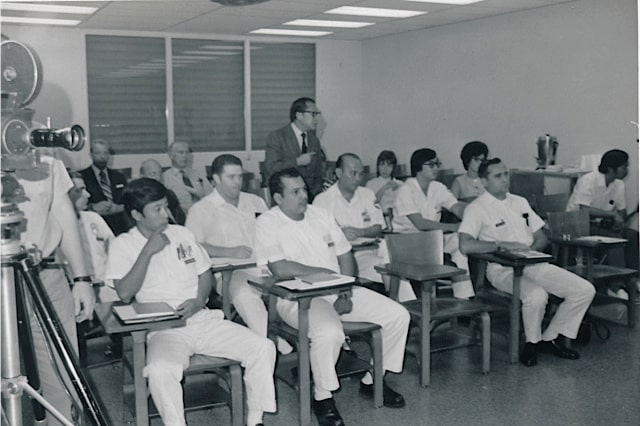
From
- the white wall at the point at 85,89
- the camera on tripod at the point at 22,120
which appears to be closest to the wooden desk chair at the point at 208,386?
the camera on tripod at the point at 22,120

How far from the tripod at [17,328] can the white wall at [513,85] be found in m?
5.44

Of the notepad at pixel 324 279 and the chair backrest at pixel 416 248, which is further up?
the chair backrest at pixel 416 248

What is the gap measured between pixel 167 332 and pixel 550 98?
199 inches

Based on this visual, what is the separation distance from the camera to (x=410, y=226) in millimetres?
5414

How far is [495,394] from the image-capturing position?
359 centimetres

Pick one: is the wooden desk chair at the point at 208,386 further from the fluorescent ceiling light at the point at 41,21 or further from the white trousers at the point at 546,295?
the fluorescent ceiling light at the point at 41,21

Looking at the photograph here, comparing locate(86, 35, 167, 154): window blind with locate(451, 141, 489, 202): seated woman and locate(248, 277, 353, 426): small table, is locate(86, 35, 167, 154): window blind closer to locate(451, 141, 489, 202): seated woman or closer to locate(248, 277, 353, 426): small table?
locate(451, 141, 489, 202): seated woman

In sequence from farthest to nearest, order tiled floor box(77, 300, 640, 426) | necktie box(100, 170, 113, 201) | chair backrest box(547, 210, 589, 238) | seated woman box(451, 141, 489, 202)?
necktie box(100, 170, 113, 201)
seated woman box(451, 141, 489, 202)
chair backrest box(547, 210, 589, 238)
tiled floor box(77, 300, 640, 426)

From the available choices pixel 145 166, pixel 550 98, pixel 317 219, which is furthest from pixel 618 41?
pixel 145 166

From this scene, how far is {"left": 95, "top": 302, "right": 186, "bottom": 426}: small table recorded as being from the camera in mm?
2660

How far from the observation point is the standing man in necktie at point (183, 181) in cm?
644

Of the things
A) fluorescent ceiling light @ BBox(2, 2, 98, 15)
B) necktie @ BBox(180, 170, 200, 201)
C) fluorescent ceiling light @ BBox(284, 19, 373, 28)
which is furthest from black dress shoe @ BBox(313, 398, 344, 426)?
fluorescent ceiling light @ BBox(284, 19, 373, 28)

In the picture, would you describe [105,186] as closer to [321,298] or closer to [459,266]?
[459,266]

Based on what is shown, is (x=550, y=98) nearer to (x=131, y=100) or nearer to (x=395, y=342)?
(x=395, y=342)
